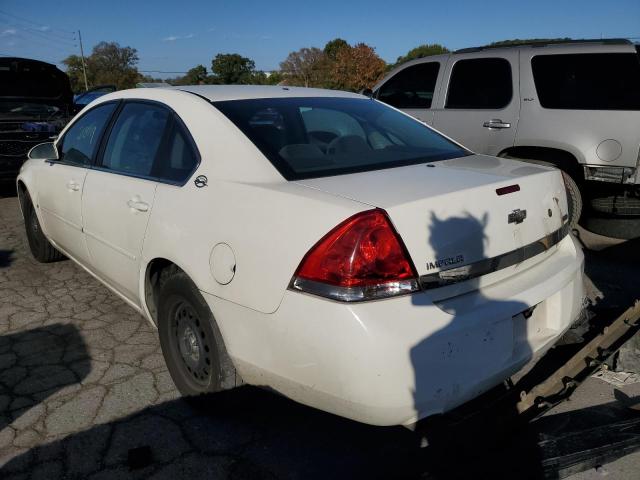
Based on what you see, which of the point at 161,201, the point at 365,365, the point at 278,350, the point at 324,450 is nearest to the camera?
the point at 365,365

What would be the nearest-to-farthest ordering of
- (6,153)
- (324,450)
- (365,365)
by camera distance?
(365,365)
(324,450)
(6,153)

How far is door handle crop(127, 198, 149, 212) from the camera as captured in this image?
8.71 feet

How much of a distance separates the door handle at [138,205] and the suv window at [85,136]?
33.8 inches

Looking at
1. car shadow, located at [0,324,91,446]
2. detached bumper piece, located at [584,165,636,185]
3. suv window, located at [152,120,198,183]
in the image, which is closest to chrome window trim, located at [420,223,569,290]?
suv window, located at [152,120,198,183]

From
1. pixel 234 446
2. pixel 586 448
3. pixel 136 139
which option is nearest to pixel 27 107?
pixel 136 139

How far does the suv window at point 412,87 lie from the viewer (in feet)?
19.6

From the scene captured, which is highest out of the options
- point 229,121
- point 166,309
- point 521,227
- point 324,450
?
point 229,121

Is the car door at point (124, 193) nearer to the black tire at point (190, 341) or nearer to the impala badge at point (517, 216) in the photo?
the black tire at point (190, 341)

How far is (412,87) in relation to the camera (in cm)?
620

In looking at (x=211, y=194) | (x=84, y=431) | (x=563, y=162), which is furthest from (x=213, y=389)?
(x=563, y=162)

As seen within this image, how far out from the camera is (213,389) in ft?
7.90

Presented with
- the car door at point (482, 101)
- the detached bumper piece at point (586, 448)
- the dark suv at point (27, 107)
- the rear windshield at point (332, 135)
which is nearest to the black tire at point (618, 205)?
the car door at point (482, 101)

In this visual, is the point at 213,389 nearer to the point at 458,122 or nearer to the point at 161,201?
the point at 161,201

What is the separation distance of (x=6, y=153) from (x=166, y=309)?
605cm
